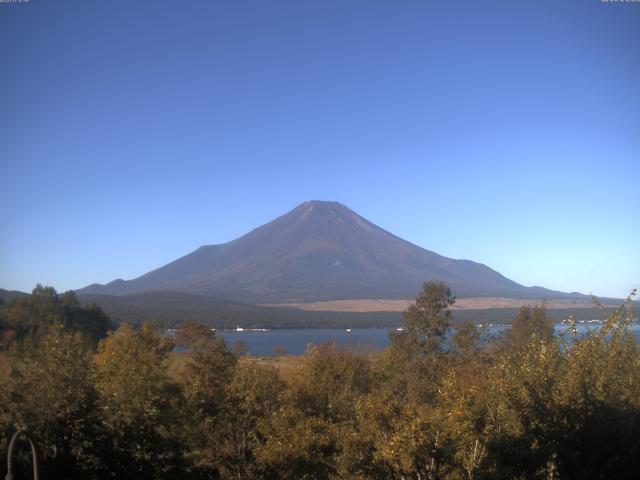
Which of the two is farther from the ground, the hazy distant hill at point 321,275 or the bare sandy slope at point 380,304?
the hazy distant hill at point 321,275

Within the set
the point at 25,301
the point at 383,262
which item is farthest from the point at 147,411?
the point at 383,262

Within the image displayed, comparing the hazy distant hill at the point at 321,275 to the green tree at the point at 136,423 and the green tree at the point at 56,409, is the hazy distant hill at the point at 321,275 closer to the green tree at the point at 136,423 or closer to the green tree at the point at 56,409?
the green tree at the point at 136,423

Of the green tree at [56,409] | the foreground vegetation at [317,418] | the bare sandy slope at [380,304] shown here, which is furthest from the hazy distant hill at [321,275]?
the green tree at [56,409]

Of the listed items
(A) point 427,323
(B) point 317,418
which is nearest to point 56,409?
(B) point 317,418

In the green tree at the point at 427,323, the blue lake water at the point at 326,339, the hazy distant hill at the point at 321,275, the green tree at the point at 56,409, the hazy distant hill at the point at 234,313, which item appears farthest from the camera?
the hazy distant hill at the point at 321,275

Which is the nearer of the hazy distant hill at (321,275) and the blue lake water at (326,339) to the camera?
the blue lake water at (326,339)

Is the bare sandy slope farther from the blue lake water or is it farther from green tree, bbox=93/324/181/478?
green tree, bbox=93/324/181/478

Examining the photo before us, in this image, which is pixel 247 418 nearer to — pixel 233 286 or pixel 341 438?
pixel 341 438
